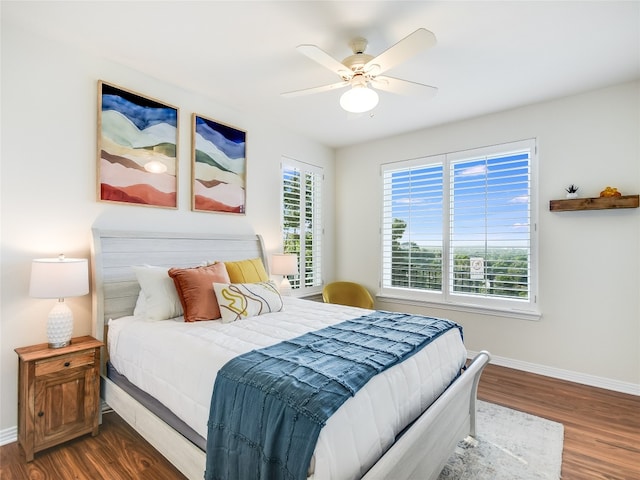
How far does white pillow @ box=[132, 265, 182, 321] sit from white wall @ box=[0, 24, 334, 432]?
1.58 feet

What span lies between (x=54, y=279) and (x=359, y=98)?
230 cm

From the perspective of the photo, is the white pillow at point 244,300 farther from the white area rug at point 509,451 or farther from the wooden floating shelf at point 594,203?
the wooden floating shelf at point 594,203

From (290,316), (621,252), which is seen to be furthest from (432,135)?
(290,316)

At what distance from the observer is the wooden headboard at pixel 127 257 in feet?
8.11

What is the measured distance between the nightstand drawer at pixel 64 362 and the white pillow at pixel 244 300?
0.92 meters

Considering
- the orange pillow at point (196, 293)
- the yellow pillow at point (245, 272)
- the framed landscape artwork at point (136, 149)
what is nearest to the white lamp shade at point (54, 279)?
the orange pillow at point (196, 293)

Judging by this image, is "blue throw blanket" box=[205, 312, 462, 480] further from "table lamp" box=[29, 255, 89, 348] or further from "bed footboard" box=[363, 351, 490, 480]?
"table lamp" box=[29, 255, 89, 348]

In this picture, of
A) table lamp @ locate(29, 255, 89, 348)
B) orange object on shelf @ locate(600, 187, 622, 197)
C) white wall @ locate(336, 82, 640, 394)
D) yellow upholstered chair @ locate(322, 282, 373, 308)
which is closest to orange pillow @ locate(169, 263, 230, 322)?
table lamp @ locate(29, 255, 89, 348)

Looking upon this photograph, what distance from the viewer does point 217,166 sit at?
3.43 m

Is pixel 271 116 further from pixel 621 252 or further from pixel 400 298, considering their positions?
pixel 621 252

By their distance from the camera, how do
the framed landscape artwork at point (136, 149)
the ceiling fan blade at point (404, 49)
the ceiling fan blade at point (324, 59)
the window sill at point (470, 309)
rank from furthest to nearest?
the window sill at point (470, 309), the framed landscape artwork at point (136, 149), the ceiling fan blade at point (324, 59), the ceiling fan blade at point (404, 49)

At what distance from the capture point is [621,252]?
300 centimetres

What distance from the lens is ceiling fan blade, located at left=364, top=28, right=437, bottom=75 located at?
177 centimetres

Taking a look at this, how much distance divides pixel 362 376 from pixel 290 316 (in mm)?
1210
